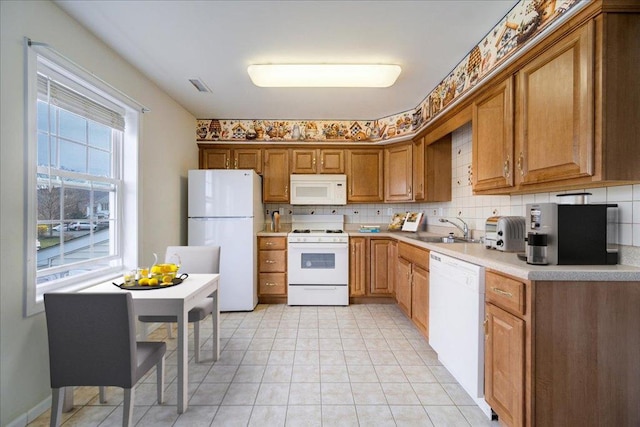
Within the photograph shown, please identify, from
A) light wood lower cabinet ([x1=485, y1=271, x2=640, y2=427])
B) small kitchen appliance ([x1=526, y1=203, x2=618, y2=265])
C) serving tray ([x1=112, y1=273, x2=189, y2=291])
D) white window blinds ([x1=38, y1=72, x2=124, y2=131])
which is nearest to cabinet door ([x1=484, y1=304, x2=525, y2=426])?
light wood lower cabinet ([x1=485, y1=271, x2=640, y2=427])

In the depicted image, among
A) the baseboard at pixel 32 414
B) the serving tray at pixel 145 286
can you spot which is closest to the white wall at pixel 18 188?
the baseboard at pixel 32 414

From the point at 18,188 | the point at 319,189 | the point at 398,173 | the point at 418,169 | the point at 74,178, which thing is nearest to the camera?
the point at 18,188

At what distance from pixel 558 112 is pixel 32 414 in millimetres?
3243

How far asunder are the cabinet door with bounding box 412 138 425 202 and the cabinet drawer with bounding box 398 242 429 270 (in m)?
0.66

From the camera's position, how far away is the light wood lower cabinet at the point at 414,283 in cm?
253

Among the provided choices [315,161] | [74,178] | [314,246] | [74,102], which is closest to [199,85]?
[74,102]

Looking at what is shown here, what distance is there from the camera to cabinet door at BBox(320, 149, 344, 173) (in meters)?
4.00

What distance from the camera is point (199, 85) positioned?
2.88 metres

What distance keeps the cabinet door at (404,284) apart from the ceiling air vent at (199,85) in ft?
8.78

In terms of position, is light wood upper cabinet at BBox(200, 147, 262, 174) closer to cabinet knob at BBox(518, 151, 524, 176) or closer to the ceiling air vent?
the ceiling air vent

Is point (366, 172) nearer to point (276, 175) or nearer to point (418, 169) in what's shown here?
point (418, 169)

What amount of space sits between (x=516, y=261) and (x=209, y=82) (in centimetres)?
286

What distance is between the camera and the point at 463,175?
3.11 meters

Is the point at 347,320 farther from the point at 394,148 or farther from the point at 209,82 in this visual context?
the point at 209,82
